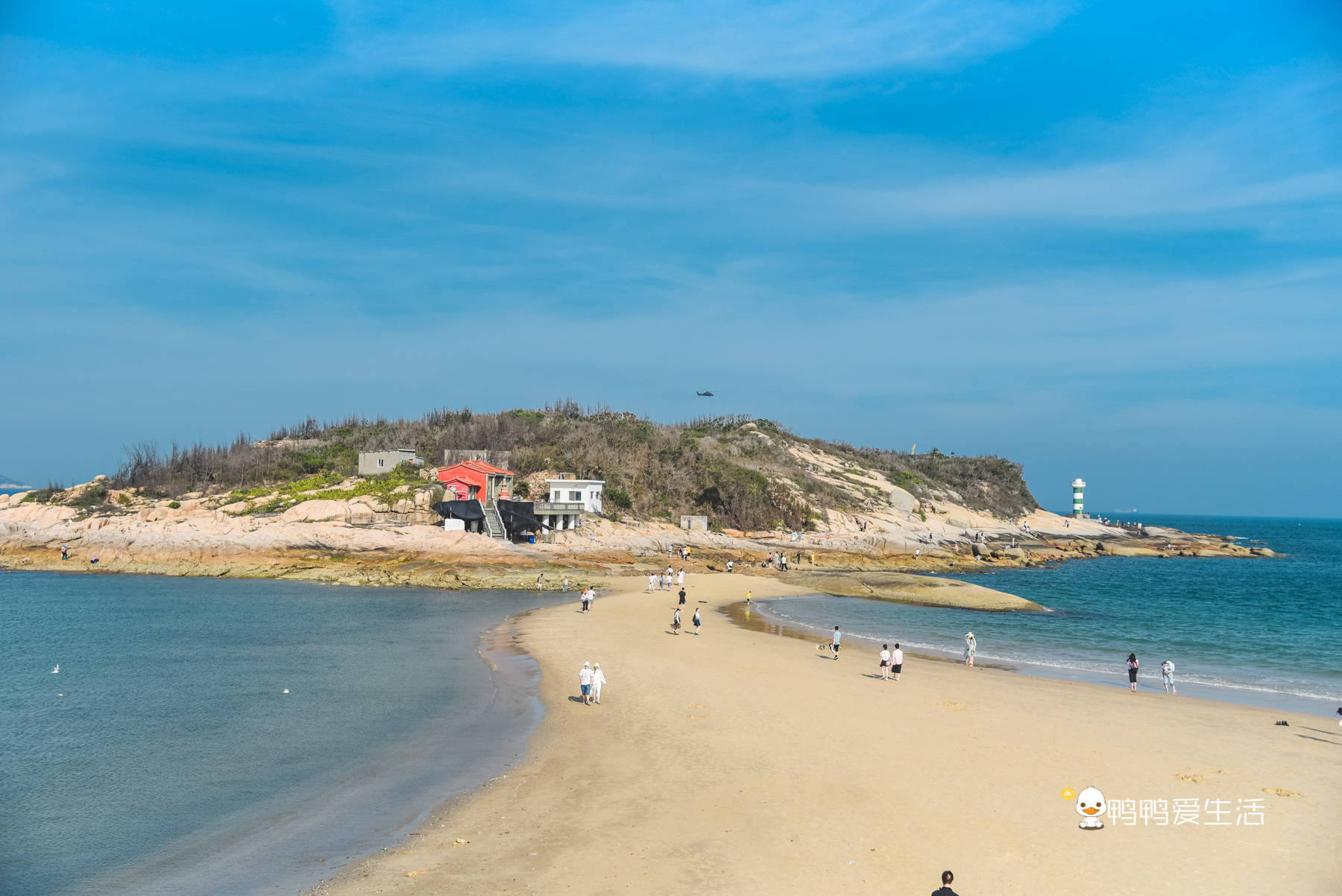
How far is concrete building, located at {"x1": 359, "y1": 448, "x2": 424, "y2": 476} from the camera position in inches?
2968

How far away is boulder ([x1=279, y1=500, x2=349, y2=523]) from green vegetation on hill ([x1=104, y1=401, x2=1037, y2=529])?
5.62 ft

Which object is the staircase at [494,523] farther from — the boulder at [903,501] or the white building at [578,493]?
the boulder at [903,501]

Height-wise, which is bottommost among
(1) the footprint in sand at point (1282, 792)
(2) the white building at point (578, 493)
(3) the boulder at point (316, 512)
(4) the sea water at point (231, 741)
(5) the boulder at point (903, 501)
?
(4) the sea water at point (231, 741)

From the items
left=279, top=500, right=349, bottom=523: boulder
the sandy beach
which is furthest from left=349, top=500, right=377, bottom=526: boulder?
the sandy beach

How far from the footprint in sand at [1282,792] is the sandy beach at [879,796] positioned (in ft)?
0.21

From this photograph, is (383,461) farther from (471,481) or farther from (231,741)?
(231,741)

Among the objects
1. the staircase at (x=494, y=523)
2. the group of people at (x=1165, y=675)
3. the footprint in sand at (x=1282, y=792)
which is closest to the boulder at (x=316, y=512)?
the staircase at (x=494, y=523)

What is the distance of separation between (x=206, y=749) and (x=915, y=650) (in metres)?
25.5

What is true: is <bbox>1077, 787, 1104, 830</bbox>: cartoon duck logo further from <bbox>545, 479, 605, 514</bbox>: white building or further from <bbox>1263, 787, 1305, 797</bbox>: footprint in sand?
<bbox>545, 479, 605, 514</bbox>: white building

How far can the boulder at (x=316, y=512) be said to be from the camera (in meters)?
64.4

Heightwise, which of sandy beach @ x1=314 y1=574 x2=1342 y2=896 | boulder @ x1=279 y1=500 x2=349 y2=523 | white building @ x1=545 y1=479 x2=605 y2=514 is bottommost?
sandy beach @ x1=314 y1=574 x2=1342 y2=896

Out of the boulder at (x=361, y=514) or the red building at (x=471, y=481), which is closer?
the boulder at (x=361, y=514)

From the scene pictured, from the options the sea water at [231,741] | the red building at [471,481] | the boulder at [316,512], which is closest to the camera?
the sea water at [231,741]

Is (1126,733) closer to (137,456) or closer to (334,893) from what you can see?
(334,893)
